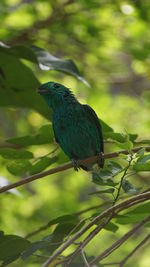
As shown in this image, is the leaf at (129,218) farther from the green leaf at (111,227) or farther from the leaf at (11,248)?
the leaf at (11,248)

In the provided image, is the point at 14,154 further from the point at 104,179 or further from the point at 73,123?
the point at 73,123

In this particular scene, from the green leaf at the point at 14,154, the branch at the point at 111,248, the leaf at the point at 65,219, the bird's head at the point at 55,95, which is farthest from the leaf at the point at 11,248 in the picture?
the bird's head at the point at 55,95

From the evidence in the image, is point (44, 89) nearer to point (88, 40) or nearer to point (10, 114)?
point (88, 40)

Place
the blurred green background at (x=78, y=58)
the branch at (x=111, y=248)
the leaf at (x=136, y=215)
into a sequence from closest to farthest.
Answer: the branch at (x=111, y=248), the leaf at (x=136, y=215), the blurred green background at (x=78, y=58)

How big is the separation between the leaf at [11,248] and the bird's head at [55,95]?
1.33 metres

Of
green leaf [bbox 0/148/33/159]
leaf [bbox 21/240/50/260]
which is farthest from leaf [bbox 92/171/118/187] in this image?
green leaf [bbox 0/148/33/159]

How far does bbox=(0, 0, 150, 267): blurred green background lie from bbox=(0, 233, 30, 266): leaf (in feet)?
4.16

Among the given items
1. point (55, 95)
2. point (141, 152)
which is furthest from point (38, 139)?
point (55, 95)

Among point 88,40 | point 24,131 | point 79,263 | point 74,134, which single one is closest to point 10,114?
point 24,131

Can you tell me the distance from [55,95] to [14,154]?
3.32 feet

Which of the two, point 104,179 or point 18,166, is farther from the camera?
point 18,166

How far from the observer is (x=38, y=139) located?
3006 mm

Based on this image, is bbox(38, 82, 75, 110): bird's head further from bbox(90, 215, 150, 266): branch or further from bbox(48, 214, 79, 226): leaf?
bbox(90, 215, 150, 266): branch

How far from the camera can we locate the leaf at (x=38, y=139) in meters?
2.95
